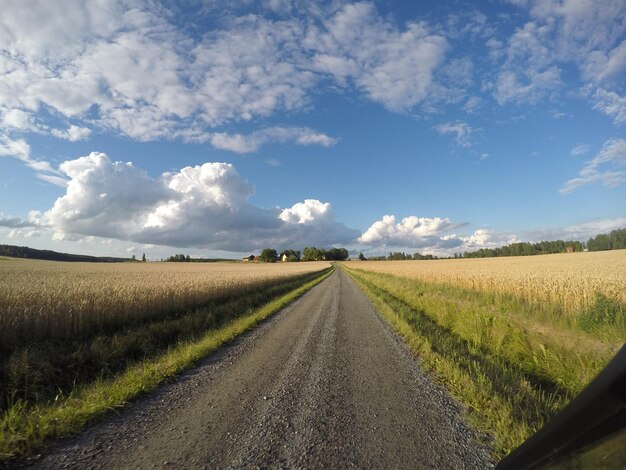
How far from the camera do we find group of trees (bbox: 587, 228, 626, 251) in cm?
10031

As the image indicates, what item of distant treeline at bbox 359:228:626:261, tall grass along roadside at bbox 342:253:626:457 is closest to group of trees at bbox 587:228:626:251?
distant treeline at bbox 359:228:626:261

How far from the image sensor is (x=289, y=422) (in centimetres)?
459

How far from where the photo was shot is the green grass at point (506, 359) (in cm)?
450

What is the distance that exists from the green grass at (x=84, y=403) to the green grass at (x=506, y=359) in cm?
523

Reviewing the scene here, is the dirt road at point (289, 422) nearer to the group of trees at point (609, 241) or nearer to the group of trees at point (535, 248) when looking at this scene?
the group of trees at point (609, 241)

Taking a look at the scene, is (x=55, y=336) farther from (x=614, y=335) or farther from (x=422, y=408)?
(x=614, y=335)

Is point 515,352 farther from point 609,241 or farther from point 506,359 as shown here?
point 609,241

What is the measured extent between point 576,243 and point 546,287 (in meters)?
144

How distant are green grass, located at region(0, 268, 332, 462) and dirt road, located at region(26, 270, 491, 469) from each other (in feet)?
0.93

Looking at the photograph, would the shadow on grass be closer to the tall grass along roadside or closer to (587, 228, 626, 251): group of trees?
the tall grass along roadside

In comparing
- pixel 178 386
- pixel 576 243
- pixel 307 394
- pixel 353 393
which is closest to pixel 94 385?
pixel 178 386

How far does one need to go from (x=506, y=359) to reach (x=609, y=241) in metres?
132

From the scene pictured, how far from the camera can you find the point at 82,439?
421cm

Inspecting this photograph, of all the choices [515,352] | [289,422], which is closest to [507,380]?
[515,352]
